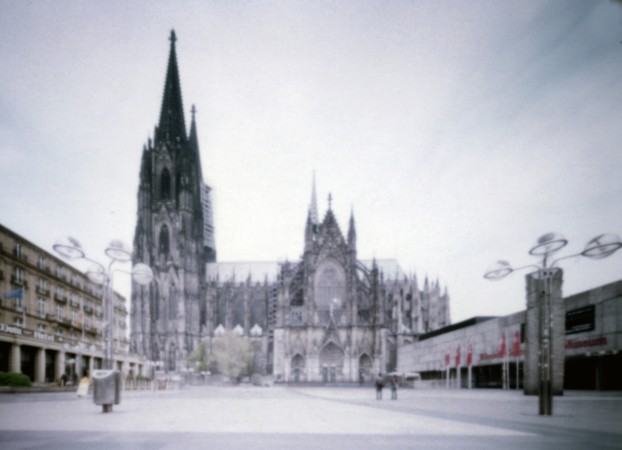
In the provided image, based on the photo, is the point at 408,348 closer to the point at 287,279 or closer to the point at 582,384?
the point at 287,279

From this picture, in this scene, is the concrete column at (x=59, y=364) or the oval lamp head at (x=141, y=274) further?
the concrete column at (x=59, y=364)

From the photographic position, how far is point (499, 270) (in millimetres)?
16766

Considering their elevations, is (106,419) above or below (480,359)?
above

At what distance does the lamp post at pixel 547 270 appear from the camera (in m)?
12.9

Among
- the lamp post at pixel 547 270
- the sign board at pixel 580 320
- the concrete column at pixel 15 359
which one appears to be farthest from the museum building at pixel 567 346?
the concrete column at pixel 15 359

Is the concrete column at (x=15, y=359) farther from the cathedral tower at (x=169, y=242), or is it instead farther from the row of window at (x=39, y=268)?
the cathedral tower at (x=169, y=242)

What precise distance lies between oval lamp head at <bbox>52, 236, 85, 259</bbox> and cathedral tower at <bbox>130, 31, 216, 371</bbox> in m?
71.3

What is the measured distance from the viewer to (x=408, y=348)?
78312 mm

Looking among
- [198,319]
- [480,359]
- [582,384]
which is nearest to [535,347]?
[582,384]

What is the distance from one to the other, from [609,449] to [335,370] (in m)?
72.6

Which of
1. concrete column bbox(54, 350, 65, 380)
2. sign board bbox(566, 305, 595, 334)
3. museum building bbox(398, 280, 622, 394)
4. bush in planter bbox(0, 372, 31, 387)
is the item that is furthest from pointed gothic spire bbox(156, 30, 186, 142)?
bush in planter bbox(0, 372, 31, 387)

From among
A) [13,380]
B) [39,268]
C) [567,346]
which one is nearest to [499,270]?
[39,268]

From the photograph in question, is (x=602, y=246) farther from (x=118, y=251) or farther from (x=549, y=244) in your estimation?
(x=118, y=251)

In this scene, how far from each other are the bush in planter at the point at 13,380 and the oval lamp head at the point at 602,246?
18.9 metres
